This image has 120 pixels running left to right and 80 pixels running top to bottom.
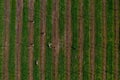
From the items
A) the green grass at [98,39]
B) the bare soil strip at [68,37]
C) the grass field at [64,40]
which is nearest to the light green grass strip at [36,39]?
the grass field at [64,40]

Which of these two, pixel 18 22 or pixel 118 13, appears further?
pixel 118 13

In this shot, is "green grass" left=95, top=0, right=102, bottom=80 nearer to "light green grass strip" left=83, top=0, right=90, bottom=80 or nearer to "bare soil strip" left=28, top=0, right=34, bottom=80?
"light green grass strip" left=83, top=0, right=90, bottom=80

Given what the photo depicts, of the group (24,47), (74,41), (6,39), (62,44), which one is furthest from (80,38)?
(6,39)

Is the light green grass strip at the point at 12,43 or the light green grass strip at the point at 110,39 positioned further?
the light green grass strip at the point at 110,39

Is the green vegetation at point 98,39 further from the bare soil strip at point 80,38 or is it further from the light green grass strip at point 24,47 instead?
the light green grass strip at point 24,47

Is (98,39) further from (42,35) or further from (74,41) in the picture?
(42,35)

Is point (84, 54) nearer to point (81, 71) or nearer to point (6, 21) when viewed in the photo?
point (81, 71)

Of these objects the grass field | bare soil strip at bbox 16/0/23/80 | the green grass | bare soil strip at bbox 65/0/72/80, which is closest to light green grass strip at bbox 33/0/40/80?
the grass field

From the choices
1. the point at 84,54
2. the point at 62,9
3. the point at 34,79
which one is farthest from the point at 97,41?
the point at 34,79
